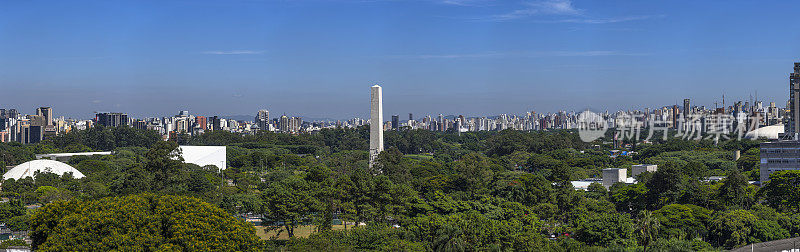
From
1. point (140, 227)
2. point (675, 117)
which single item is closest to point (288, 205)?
point (140, 227)

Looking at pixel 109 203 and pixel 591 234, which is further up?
pixel 109 203

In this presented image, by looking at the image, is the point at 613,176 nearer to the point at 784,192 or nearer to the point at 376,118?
the point at 784,192

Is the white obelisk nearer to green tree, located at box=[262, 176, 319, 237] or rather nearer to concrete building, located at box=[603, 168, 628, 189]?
concrete building, located at box=[603, 168, 628, 189]

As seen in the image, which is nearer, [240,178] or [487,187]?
[487,187]

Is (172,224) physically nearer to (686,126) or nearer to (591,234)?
(591,234)

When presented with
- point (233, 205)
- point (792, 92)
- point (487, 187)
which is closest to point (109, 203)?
point (233, 205)

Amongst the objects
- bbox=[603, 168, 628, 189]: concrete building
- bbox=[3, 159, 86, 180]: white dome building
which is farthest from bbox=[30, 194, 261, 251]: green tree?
bbox=[3, 159, 86, 180]: white dome building

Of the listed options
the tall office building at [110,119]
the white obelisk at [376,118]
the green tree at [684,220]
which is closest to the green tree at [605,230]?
the green tree at [684,220]

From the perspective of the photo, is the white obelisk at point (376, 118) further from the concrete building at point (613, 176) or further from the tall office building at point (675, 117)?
the tall office building at point (675, 117)
